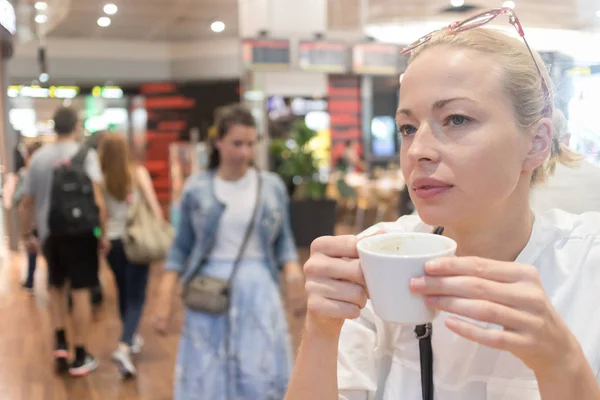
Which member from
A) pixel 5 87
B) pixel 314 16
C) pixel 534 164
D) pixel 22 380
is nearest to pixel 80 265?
pixel 22 380

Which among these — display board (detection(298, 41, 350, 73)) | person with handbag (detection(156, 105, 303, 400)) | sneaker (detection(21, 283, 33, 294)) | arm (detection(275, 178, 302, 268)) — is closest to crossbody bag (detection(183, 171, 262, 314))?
person with handbag (detection(156, 105, 303, 400))

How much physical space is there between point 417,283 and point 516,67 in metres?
0.42

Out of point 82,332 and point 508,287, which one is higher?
point 508,287

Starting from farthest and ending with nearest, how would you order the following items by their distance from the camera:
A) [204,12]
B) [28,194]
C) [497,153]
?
[204,12] → [28,194] → [497,153]

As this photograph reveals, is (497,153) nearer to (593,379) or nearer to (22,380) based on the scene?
(593,379)

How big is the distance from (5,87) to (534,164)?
228cm

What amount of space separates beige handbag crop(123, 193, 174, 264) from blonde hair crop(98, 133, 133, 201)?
0.15 metres

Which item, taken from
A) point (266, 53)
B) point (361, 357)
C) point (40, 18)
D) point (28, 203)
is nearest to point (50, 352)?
point (28, 203)

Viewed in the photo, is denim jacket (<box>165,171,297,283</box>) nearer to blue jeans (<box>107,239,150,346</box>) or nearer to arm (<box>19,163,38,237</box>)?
arm (<box>19,163,38,237</box>)

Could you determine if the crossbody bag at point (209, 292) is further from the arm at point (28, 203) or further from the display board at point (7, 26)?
the arm at point (28, 203)

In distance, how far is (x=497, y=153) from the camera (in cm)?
88

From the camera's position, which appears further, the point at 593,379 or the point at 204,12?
the point at 204,12

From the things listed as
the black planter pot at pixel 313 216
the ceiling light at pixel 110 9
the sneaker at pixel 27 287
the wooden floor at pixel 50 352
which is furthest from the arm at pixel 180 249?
the ceiling light at pixel 110 9

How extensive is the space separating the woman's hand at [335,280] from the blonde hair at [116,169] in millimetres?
4052
